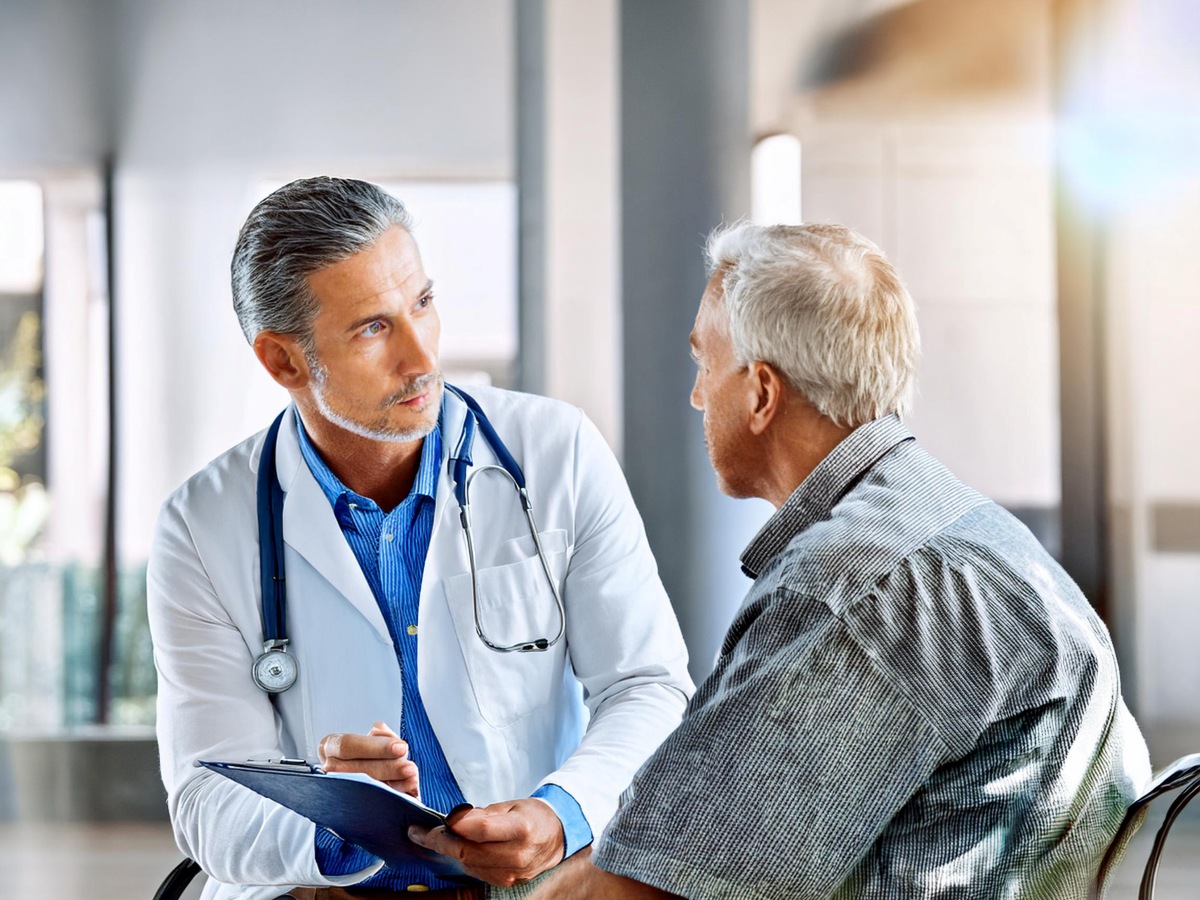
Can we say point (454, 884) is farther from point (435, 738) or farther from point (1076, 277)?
point (1076, 277)

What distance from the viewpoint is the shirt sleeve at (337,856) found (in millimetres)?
1271

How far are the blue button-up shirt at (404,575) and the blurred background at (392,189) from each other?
4.66 ft

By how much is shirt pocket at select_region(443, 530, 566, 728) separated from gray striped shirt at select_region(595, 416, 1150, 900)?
55cm

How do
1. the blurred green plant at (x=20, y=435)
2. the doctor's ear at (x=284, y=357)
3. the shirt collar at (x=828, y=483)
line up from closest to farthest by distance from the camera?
1. the shirt collar at (x=828, y=483)
2. the doctor's ear at (x=284, y=357)
3. the blurred green plant at (x=20, y=435)

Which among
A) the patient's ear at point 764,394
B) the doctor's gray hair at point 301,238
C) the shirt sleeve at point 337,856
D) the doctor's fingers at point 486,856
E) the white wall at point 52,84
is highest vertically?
the white wall at point 52,84

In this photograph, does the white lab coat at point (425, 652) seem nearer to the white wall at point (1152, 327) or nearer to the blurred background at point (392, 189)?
the blurred background at point (392, 189)

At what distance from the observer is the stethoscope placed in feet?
4.46

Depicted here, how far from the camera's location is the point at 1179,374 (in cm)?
305

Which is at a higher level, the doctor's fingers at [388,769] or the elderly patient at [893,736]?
the elderly patient at [893,736]

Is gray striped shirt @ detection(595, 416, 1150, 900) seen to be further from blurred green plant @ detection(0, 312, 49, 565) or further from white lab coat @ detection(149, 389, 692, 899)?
blurred green plant @ detection(0, 312, 49, 565)

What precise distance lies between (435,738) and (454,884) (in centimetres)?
17

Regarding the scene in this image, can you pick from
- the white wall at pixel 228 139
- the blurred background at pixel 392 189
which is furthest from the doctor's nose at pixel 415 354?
the white wall at pixel 228 139

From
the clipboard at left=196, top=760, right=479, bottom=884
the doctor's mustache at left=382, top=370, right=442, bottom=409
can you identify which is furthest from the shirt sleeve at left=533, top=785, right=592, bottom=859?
the doctor's mustache at left=382, top=370, right=442, bottom=409

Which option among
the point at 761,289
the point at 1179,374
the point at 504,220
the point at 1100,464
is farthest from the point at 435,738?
the point at 1179,374
